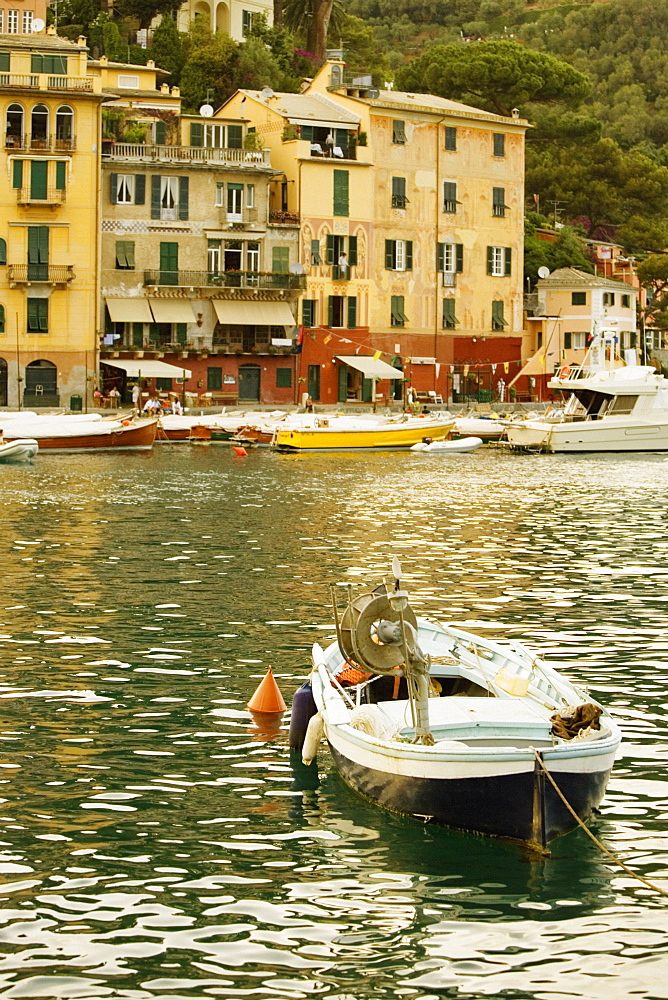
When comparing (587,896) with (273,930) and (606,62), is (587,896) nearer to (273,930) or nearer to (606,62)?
(273,930)

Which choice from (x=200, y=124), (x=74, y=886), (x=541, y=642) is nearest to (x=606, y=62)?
(x=200, y=124)

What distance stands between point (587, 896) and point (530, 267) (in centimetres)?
7961

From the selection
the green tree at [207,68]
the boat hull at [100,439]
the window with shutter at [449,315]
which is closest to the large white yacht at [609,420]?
the boat hull at [100,439]

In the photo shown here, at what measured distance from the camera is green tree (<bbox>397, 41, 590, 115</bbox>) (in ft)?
305

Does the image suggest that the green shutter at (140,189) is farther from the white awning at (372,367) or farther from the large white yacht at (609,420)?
the large white yacht at (609,420)

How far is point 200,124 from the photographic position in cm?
7675

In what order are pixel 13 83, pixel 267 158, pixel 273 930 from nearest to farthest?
pixel 273 930
pixel 13 83
pixel 267 158

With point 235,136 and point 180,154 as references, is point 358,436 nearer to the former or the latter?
point 180,154

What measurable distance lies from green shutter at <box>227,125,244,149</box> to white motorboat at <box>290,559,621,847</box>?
211 feet

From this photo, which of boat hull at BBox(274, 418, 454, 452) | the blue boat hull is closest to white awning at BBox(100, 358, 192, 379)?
boat hull at BBox(274, 418, 454, 452)

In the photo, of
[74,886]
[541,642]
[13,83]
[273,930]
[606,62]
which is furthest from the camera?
[606,62]

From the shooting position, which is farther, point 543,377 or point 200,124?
point 543,377

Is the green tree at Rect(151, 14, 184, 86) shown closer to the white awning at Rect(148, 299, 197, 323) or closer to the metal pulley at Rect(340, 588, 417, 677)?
the white awning at Rect(148, 299, 197, 323)

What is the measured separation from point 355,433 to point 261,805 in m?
49.9
